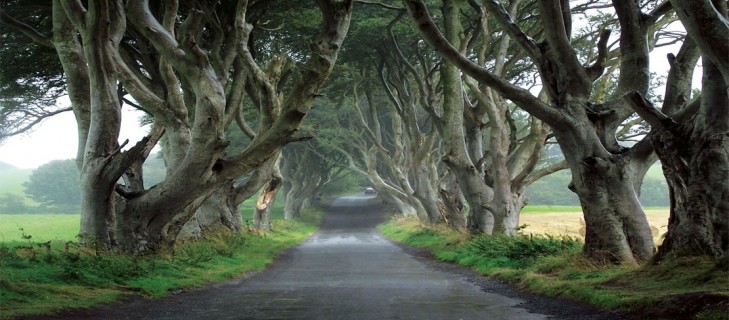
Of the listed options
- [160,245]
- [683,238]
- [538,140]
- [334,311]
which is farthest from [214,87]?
[538,140]

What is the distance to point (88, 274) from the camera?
10.7 m

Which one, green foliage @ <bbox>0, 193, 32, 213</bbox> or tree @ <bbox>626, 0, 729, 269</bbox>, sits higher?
green foliage @ <bbox>0, 193, 32, 213</bbox>

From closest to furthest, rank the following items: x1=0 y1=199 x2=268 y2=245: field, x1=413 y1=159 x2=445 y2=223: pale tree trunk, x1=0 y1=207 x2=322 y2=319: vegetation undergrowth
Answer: x1=0 y1=207 x2=322 y2=319: vegetation undergrowth < x1=0 y1=199 x2=268 y2=245: field < x1=413 y1=159 x2=445 y2=223: pale tree trunk

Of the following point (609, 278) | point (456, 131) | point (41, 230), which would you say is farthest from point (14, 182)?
point (609, 278)

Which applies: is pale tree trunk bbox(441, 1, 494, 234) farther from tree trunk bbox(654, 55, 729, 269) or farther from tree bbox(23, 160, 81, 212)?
tree bbox(23, 160, 81, 212)

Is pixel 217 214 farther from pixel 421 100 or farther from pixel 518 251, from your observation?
pixel 518 251

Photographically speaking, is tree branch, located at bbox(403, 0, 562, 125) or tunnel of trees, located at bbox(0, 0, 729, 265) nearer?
tunnel of trees, located at bbox(0, 0, 729, 265)

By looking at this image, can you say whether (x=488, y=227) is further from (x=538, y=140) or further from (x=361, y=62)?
(x=361, y=62)

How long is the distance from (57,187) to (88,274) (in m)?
60.0

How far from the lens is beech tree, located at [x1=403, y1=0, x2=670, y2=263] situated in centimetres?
1199

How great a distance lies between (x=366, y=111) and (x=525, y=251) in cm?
2769

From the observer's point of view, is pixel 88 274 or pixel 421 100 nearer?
pixel 88 274

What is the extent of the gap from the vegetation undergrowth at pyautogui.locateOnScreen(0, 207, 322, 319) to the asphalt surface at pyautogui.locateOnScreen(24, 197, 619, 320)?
1.37ft

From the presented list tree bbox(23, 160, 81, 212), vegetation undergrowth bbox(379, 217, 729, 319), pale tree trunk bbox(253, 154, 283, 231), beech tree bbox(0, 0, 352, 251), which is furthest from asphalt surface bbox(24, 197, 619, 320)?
tree bbox(23, 160, 81, 212)
